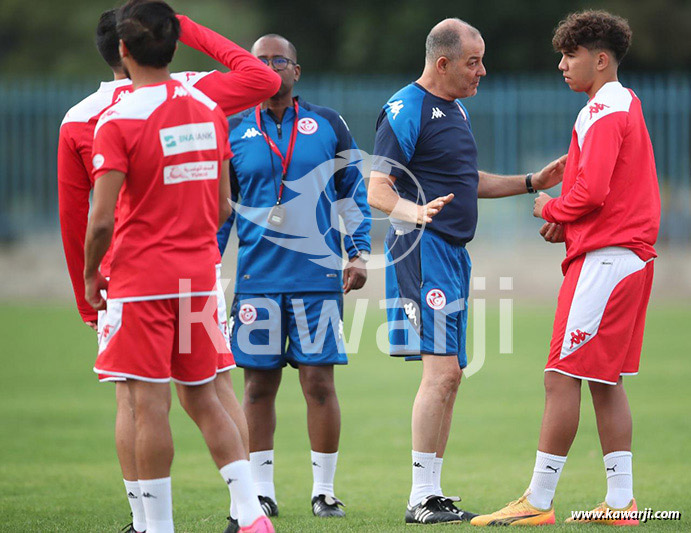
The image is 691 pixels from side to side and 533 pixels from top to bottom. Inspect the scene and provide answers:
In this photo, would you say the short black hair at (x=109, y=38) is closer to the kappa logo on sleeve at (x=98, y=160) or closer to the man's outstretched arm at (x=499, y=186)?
the kappa logo on sleeve at (x=98, y=160)

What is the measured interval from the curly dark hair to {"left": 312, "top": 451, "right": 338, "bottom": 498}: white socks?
2.74 m

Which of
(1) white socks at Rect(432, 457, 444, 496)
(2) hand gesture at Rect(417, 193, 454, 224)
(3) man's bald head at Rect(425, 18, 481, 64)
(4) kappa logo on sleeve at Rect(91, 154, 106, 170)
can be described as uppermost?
(3) man's bald head at Rect(425, 18, 481, 64)

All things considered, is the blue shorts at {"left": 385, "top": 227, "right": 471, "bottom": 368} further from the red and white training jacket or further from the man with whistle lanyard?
the red and white training jacket

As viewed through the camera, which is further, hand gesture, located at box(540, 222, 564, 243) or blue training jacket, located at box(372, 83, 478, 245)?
blue training jacket, located at box(372, 83, 478, 245)

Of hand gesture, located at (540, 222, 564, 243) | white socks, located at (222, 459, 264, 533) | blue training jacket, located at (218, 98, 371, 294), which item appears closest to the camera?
white socks, located at (222, 459, 264, 533)

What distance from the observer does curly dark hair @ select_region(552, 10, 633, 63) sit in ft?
19.1

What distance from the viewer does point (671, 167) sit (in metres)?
21.9

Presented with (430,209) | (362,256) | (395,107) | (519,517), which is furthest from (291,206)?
(519,517)

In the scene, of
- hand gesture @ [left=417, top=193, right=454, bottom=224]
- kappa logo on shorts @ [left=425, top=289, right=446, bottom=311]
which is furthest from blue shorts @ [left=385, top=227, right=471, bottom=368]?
hand gesture @ [left=417, top=193, right=454, bottom=224]

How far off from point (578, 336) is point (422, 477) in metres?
1.16

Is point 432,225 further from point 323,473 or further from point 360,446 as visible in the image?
point 360,446

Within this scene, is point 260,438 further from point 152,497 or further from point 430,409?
point 152,497

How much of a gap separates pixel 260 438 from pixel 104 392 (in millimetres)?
5568

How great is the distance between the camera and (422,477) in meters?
6.05
